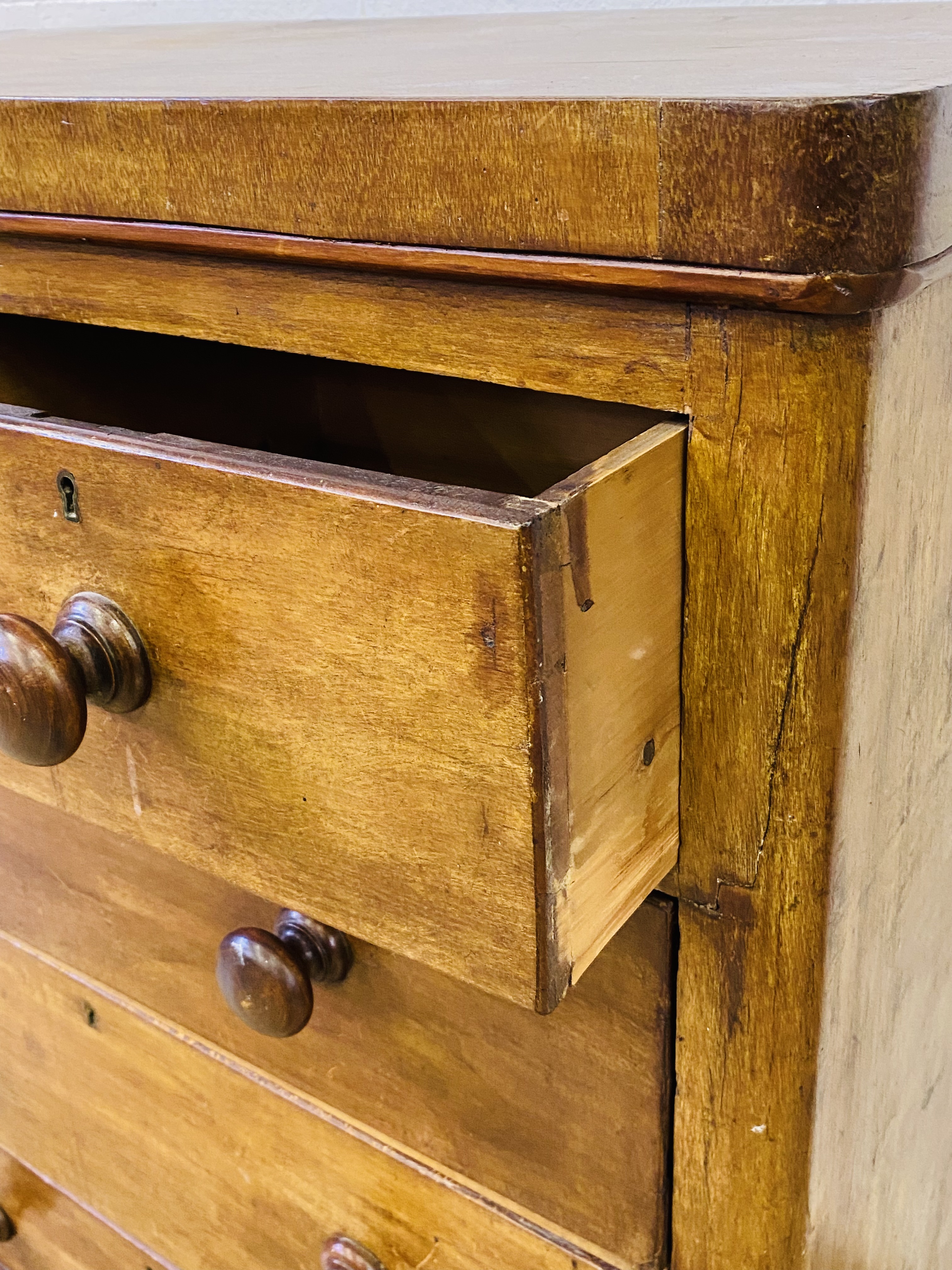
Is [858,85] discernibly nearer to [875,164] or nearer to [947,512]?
[875,164]

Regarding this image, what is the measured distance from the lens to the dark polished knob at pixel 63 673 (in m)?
0.36

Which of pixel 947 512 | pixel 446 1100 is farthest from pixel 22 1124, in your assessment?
pixel 947 512

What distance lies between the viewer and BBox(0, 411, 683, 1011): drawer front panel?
0.99 feet

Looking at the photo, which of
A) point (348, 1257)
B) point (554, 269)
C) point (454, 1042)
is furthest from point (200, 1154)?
point (554, 269)

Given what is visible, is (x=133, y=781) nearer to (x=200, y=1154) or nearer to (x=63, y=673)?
(x=63, y=673)

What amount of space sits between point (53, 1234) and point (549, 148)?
0.74 m

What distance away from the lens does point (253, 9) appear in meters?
1.01

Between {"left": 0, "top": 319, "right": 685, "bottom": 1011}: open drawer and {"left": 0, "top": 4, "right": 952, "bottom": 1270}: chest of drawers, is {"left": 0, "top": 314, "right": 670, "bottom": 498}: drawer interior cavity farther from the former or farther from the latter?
{"left": 0, "top": 319, "right": 685, "bottom": 1011}: open drawer

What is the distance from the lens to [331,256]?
366mm

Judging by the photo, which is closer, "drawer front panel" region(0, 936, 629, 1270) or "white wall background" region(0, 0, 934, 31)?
"drawer front panel" region(0, 936, 629, 1270)

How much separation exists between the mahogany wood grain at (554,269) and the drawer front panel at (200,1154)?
0.37 m

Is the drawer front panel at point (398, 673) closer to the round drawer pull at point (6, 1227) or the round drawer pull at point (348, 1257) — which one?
the round drawer pull at point (348, 1257)

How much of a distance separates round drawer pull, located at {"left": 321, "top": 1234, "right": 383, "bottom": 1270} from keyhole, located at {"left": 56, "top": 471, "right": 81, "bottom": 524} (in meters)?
0.37

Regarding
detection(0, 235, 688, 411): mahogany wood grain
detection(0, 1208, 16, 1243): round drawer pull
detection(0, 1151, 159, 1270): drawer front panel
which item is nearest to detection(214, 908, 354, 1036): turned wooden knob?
detection(0, 235, 688, 411): mahogany wood grain
